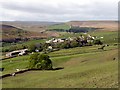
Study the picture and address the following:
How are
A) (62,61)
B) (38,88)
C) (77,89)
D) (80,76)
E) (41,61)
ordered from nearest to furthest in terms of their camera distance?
(77,89) → (38,88) → (80,76) → (41,61) → (62,61)

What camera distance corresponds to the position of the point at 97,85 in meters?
33.4

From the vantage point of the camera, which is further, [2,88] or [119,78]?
[2,88]

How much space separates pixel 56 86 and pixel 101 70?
10862 millimetres

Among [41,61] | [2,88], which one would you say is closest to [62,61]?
[41,61]

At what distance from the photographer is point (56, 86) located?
36.7m

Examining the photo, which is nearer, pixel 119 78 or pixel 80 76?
pixel 119 78

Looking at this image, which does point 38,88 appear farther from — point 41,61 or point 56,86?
point 41,61

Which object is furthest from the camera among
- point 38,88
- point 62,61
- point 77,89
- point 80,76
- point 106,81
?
point 62,61

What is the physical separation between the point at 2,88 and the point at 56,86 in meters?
8.28

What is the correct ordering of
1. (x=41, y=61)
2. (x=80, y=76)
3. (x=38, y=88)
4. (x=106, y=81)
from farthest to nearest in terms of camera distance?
(x=41, y=61) → (x=80, y=76) → (x=38, y=88) → (x=106, y=81)

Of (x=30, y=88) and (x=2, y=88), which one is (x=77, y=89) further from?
(x=2, y=88)

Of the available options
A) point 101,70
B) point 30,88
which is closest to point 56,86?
point 30,88

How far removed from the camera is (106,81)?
114ft

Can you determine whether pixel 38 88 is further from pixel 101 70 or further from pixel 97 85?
pixel 101 70
